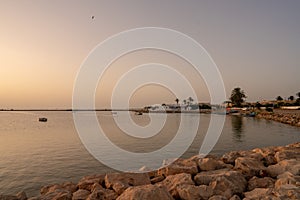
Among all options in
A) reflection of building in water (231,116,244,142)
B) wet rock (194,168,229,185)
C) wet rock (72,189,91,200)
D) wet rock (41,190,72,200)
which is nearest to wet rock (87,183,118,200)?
wet rock (72,189,91,200)

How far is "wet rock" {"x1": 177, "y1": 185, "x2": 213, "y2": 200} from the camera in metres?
5.93

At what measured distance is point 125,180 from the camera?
7480mm

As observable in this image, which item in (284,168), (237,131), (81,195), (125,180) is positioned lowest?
(237,131)

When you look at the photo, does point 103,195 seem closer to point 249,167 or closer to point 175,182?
point 175,182

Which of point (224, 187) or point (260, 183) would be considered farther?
point (260, 183)

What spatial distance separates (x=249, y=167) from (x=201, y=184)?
6.61ft

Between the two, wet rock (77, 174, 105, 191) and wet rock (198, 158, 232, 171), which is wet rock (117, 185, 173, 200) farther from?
wet rock (198, 158, 232, 171)

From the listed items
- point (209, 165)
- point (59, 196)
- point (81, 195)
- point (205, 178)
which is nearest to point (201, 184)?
point (205, 178)

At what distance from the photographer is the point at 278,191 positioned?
5.36m

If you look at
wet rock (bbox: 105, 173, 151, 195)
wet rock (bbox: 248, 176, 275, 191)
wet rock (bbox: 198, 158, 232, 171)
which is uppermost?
wet rock (bbox: 198, 158, 232, 171)

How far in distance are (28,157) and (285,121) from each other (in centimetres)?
4882

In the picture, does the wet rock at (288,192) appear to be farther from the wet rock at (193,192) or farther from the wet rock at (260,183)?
the wet rock at (193,192)

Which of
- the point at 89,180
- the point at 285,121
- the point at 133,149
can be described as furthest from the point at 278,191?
the point at 285,121

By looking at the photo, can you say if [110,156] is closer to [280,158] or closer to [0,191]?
[0,191]
